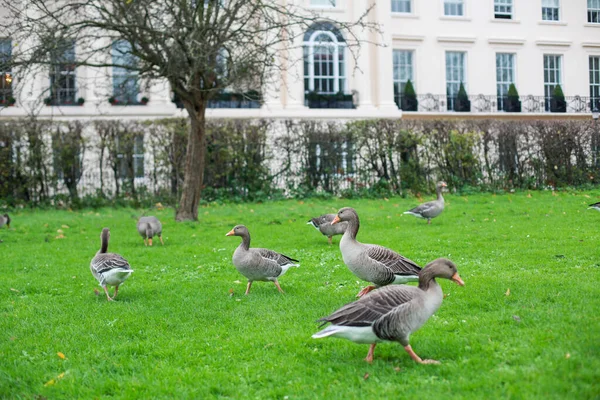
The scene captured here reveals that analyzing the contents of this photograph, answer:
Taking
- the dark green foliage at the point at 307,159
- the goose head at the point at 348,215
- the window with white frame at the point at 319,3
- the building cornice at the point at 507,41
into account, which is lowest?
the goose head at the point at 348,215

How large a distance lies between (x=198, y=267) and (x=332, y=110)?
86.5 feet

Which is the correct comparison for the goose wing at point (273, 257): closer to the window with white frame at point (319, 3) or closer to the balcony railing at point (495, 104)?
the window with white frame at point (319, 3)

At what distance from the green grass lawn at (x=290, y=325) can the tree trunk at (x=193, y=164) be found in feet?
12.0

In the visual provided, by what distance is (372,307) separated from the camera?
5.41 meters

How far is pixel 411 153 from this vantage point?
23422 millimetres

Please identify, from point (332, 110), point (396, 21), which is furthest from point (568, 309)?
point (396, 21)

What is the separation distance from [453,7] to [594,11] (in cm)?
1104

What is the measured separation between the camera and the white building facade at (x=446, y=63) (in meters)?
36.9

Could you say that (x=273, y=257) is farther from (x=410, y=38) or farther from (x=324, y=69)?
(x=410, y=38)

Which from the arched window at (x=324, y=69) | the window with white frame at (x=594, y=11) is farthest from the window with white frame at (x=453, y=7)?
the window with white frame at (x=594, y=11)

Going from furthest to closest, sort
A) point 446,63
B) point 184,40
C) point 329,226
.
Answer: point 446,63, point 184,40, point 329,226

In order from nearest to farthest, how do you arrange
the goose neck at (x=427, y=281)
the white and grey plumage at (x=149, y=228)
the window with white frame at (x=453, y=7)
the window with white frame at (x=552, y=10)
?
the goose neck at (x=427, y=281) < the white and grey plumage at (x=149, y=228) < the window with white frame at (x=453, y=7) < the window with white frame at (x=552, y=10)

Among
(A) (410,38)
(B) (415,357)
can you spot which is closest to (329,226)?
(B) (415,357)

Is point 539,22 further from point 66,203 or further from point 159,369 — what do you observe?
point 159,369
